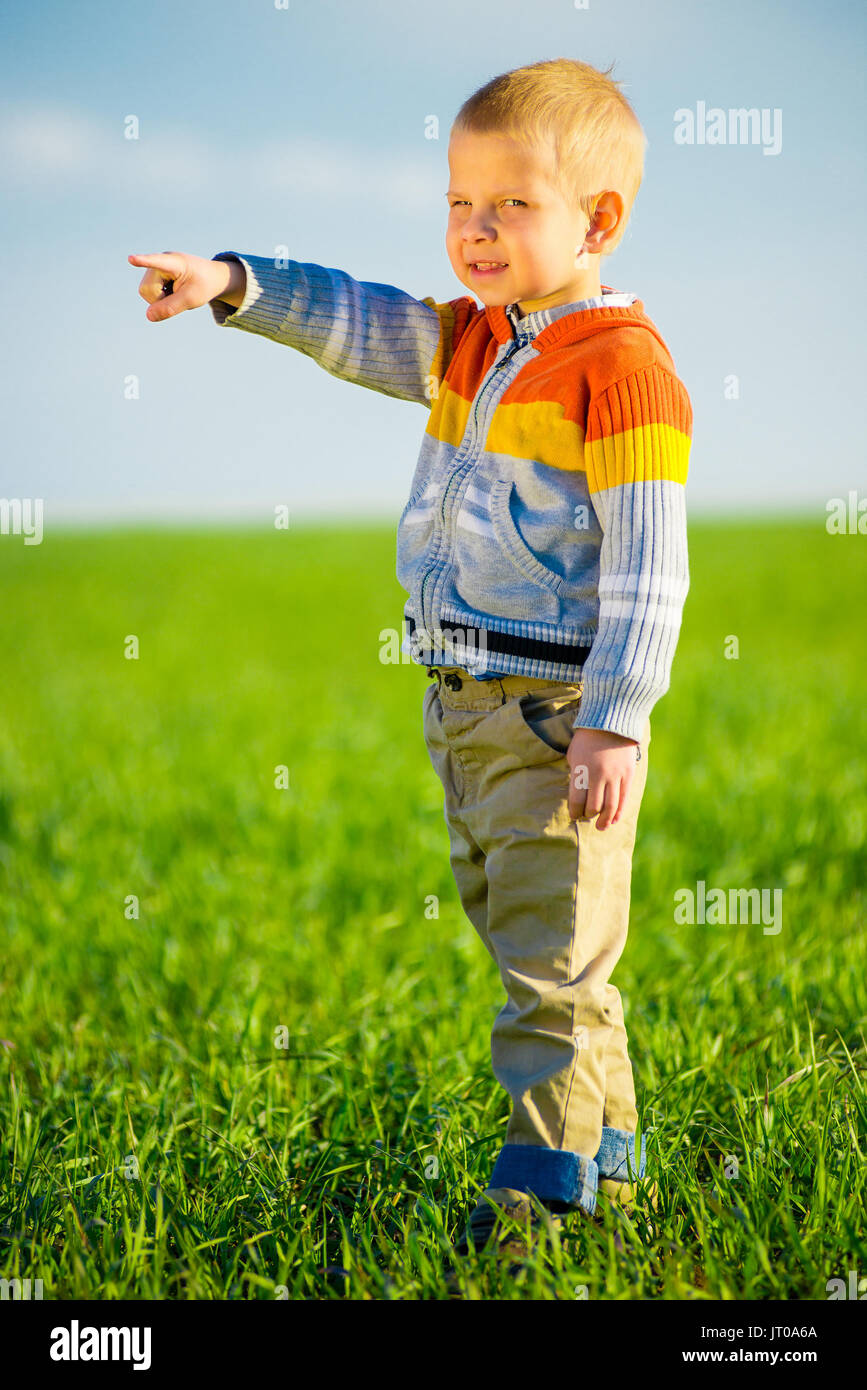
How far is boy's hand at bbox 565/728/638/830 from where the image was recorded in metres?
1.99

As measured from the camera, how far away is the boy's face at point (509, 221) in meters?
2.00

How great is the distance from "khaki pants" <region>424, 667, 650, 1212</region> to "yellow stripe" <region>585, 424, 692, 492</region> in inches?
16.6

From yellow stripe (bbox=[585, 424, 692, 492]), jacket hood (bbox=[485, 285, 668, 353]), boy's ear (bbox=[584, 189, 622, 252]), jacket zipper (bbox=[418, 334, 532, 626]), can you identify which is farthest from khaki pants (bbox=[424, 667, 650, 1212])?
boy's ear (bbox=[584, 189, 622, 252])

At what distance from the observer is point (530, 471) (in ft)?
6.81

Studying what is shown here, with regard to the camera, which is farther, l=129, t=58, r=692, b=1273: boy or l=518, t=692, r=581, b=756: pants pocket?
l=518, t=692, r=581, b=756: pants pocket

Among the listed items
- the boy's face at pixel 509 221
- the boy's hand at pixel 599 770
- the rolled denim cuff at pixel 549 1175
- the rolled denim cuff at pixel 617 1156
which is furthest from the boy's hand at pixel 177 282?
the rolled denim cuff at pixel 617 1156

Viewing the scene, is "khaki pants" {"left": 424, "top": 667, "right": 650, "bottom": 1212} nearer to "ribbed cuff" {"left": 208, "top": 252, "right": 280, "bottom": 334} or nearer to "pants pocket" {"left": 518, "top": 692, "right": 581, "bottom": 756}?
"pants pocket" {"left": 518, "top": 692, "right": 581, "bottom": 756}

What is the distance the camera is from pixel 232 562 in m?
24.8

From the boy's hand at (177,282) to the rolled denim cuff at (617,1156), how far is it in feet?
5.91

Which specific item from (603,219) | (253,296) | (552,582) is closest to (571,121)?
(603,219)

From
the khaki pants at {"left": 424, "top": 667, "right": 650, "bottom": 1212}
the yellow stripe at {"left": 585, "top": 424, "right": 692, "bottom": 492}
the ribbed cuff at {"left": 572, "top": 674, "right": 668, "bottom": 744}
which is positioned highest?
the yellow stripe at {"left": 585, "top": 424, "right": 692, "bottom": 492}

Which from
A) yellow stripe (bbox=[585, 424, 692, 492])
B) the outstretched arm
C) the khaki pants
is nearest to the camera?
yellow stripe (bbox=[585, 424, 692, 492])

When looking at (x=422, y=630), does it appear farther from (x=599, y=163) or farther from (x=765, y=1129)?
(x=765, y=1129)

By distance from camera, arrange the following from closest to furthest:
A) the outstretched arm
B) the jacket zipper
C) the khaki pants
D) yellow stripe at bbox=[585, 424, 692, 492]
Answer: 1. yellow stripe at bbox=[585, 424, 692, 492]
2. the khaki pants
3. the jacket zipper
4. the outstretched arm
